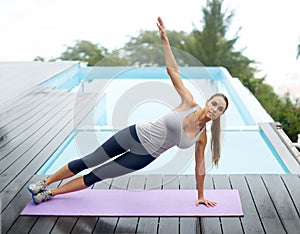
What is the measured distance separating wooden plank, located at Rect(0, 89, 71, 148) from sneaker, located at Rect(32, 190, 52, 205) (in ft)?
4.33

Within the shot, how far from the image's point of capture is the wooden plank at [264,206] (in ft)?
9.48

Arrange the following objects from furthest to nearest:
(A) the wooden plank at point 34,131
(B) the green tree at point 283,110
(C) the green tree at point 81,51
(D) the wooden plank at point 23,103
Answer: (C) the green tree at point 81,51
(B) the green tree at point 283,110
(D) the wooden plank at point 23,103
(A) the wooden plank at point 34,131

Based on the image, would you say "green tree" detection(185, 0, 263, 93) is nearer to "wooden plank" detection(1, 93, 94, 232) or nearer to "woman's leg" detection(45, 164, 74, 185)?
"wooden plank" detection(1, 93, 94, 232)

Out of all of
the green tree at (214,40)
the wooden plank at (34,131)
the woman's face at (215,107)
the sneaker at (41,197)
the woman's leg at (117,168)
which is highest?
the woman's face at (215,107)

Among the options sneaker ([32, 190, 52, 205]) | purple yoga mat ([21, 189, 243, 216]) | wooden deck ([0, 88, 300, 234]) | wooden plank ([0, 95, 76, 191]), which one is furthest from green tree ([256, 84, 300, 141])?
sneaker ([32, 190, 52, 205])

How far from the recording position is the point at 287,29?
1241 centimetres

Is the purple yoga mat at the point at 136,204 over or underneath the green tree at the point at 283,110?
over

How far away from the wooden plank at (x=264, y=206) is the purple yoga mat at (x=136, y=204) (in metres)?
0.12

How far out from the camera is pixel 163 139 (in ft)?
9.66

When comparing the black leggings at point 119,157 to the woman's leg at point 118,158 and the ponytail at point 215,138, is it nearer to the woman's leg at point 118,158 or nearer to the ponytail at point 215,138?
the woman's leg at point 118,158

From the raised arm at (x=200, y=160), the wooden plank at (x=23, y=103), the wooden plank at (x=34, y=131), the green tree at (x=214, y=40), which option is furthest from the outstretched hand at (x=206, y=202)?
the green tree at (x=214, y=40)

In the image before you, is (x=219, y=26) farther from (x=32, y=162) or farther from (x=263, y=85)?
(x=32, y=162)

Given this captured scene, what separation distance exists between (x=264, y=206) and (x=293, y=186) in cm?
40

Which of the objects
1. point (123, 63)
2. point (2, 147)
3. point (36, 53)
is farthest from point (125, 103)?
point (36, 53)
